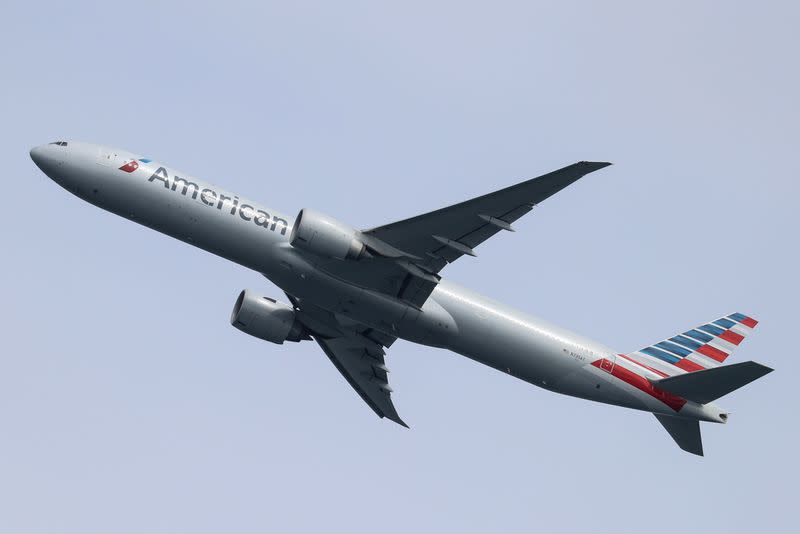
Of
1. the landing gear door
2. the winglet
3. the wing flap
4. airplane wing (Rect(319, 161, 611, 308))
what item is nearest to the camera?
the winglet

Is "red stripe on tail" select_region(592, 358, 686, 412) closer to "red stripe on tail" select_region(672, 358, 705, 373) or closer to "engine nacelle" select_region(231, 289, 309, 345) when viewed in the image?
"red stripe on tail" select_region(672, 358, 705, 373)

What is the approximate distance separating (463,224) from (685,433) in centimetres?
1408

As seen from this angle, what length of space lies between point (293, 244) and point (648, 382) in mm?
16262

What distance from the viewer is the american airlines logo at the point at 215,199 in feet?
135

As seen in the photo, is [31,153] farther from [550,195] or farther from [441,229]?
[550,195]

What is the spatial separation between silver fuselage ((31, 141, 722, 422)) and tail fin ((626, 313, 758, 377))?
104 inches

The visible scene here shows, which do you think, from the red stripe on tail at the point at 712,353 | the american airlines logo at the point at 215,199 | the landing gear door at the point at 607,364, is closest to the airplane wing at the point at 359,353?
the american airlines logo at the point at 215,199

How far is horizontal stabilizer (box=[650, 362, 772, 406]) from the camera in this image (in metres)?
41.5

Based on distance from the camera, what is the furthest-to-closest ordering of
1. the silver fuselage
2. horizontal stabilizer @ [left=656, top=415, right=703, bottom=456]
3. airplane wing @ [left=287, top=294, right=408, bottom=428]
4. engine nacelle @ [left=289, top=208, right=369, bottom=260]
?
airplane wing @ [left=287, top=294, right=408, bottom=428] < horizontal stabilizer @ [left=656, top=415, right=703, bottom=456] < the silver fuselage < engine nacelle @ [left=289, top=208, right=369, bottom=260]

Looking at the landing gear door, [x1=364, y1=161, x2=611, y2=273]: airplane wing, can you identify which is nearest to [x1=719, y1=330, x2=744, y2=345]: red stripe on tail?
the landing gear door

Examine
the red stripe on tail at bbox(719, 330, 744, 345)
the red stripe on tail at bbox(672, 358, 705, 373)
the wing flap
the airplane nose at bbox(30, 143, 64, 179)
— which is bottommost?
the wing flap

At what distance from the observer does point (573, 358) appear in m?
44.4

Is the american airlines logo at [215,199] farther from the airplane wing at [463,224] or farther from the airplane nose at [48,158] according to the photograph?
the airplane wing at [463,224]

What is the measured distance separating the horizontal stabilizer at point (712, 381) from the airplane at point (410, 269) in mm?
46
